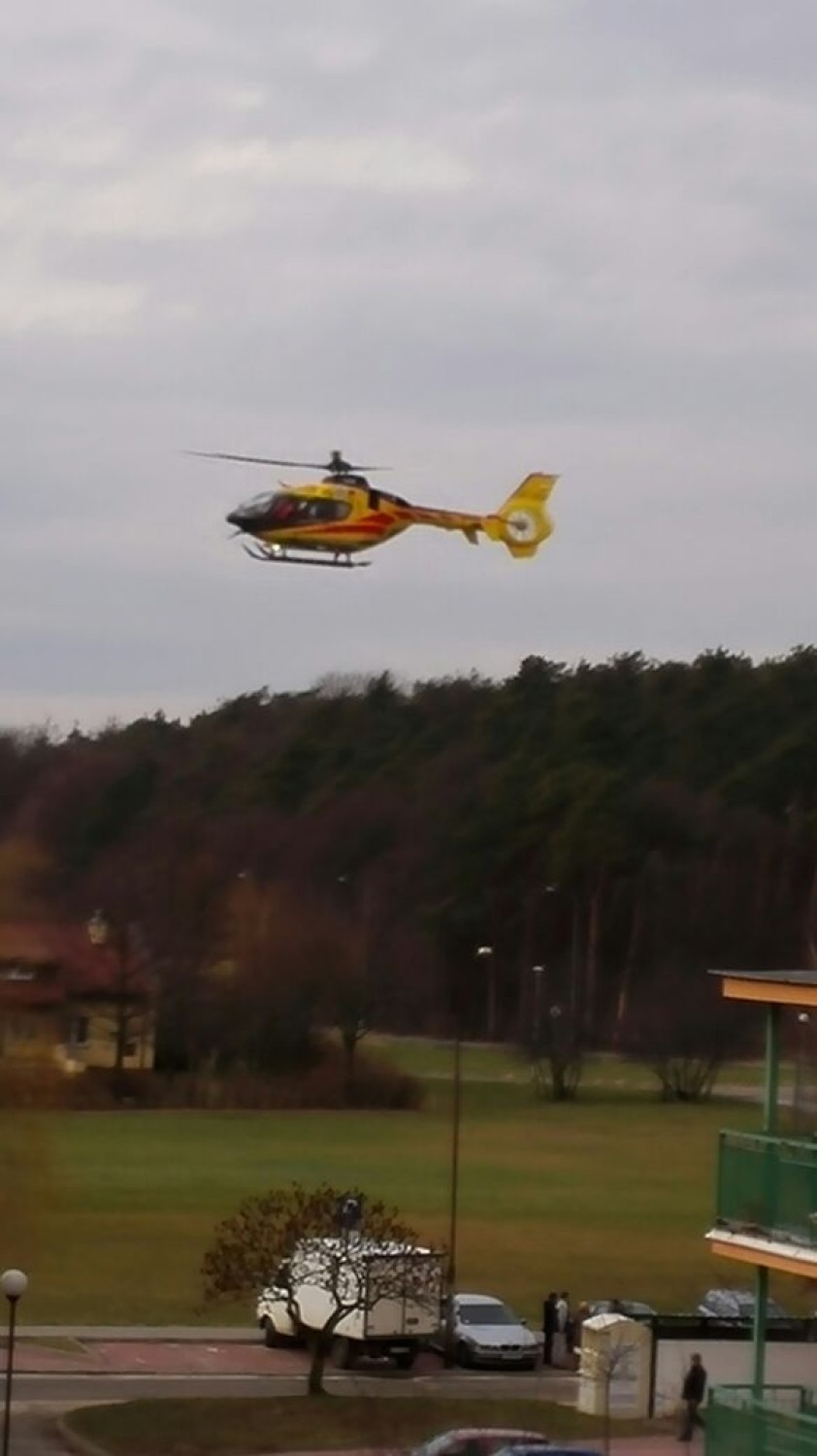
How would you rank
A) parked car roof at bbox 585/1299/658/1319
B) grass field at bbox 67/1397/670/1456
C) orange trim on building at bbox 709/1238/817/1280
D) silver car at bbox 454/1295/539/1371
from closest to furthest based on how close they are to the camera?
orange trim on building at bbox 709/1238/817/1280, grass field at bbox 67/1397/670/1456, parked car roof at bbox 585/1299/658/1319, silver car at bbox 454/1295/539/1371

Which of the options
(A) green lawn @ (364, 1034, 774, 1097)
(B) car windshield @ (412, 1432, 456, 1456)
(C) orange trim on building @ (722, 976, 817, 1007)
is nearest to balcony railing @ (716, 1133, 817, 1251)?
(C) orange trim on building @ (722, 976, 817, 1007)

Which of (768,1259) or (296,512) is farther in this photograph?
(296,512)

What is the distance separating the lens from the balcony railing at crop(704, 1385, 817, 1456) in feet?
50.5

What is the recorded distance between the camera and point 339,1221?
33438 millimetres

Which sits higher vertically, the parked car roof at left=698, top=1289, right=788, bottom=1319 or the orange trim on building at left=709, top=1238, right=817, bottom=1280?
the orange trim on building at left=709, top=1238, right=817, bottom=1280

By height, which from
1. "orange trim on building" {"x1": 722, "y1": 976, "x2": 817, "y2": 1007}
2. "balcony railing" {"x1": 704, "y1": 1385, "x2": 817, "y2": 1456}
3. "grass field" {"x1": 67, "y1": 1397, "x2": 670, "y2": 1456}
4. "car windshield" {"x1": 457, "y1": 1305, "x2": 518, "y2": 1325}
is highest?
"orange trim on building" {"x1": 722, "y1": 976, "x2": 817, "y2": 1007}

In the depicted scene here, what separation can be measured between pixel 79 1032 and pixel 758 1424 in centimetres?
7208

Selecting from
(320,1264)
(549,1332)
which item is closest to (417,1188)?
(549,1332)

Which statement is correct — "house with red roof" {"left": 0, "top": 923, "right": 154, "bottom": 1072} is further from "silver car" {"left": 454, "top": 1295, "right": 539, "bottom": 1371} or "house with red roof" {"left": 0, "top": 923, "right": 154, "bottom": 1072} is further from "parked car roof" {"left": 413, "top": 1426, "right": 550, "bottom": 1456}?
"parked car roof" {"left": 413, "top": 1426, "right": 550, "bottom": 1456}

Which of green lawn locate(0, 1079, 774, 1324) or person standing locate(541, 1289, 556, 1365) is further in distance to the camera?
green lawn locate(0, 1079, 774, 1324)

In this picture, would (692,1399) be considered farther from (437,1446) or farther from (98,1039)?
(98,1039)

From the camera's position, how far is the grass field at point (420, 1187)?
45625 millimetres

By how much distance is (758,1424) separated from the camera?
52.0ft

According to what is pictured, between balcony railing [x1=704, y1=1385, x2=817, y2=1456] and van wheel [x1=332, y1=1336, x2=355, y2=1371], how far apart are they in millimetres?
19449
